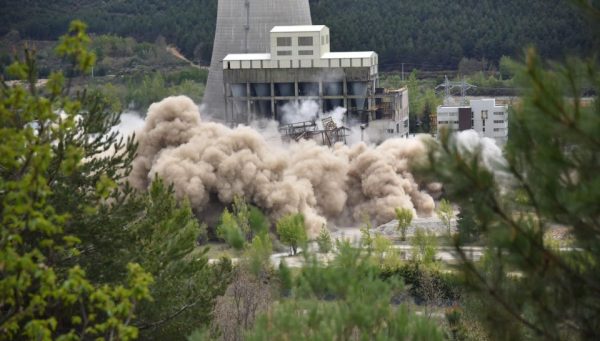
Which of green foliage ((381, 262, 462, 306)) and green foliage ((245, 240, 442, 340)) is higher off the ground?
green foliage ((245, 240, 442, 340))

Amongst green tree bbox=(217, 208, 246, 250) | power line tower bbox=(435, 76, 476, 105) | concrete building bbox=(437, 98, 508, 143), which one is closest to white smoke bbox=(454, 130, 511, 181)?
green tree bbox=(217, 208, 246, 250)

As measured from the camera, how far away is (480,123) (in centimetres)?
5272

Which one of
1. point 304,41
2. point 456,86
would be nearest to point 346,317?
point 304,41

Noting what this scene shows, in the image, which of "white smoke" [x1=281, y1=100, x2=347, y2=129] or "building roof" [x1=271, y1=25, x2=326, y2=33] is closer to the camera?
"building roof" [x1=271, y1=25, x2=326, y2=33]

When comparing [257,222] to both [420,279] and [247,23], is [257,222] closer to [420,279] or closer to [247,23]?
[420,279]

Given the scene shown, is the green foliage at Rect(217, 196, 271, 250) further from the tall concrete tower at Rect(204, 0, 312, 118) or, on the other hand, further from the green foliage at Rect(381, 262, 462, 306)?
the tall concrete tower at Rect(204, 0, 312, 118)

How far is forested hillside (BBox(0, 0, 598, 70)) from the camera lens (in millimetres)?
80625

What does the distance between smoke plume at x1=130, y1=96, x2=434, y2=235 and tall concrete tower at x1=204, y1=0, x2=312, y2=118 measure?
8237mm

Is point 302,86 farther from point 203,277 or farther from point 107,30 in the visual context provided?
point 107,30

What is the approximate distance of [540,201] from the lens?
13516mm

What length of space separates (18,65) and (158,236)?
33.9ft

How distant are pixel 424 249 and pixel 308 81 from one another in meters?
15.0

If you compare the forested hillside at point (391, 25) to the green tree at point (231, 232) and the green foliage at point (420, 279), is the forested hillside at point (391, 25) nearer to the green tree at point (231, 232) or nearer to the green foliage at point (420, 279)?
the green tree at point (231, 232)

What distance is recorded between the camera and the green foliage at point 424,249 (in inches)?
1368
